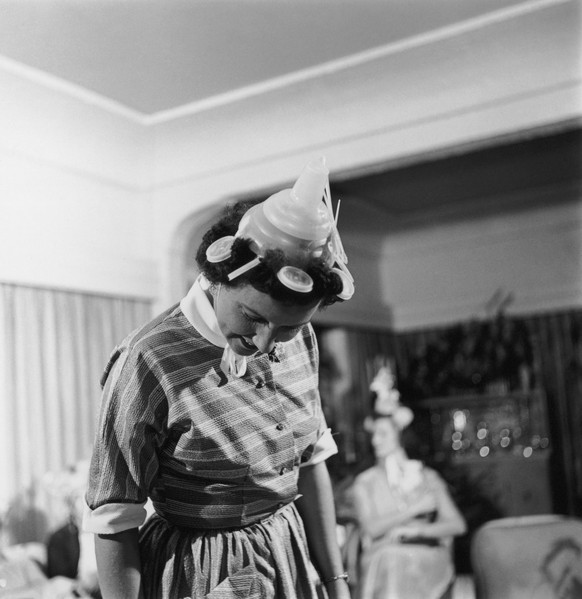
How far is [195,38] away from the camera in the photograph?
2.12 meters

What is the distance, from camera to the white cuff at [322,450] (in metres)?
1.00

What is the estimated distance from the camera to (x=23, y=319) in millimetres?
1852

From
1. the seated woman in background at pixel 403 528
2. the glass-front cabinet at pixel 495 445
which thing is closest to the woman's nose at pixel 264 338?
the seated woman in background at pixel 403 528

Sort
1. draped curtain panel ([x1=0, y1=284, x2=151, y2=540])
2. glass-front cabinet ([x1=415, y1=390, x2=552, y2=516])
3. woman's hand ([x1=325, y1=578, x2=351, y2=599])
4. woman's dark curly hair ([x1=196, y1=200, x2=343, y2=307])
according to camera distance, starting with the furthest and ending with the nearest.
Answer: glass-front cabinet ([x1=415, y1=390, x2=552, y2=516])
draped curtain panel ([x1=0, y1=284, x2=151, y2=540])
woman's hand ([x1=325, y1=578, x2=351, y2=599])
woman's dark curly hair ([x1=196, y1=200, x2=343, y2=307])

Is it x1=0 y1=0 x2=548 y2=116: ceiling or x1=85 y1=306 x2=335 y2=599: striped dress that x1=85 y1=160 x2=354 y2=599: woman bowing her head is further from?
x1=0 y1=0 x2=548 y2=116: ceiling

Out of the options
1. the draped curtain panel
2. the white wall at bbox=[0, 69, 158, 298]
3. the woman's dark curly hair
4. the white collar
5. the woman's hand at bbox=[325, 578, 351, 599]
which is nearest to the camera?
the woman's dark curly hair

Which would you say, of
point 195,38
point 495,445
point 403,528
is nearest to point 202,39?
point 195,38

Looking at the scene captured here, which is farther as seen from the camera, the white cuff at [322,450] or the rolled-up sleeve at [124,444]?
the white cuff at [322,450]

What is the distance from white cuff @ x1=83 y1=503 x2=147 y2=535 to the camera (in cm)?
85

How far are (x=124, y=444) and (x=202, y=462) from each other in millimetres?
85

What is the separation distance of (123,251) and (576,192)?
301cm

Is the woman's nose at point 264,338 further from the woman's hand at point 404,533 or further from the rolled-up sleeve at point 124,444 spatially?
the woman's hand at point 404,533

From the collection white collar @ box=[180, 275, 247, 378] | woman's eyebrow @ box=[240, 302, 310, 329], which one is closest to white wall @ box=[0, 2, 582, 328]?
white collar @ box=[180, 275, 247, 378]

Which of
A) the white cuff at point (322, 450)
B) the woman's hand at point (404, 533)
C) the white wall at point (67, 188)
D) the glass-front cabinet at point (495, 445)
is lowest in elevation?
the woman's hand at point (404, 533)
